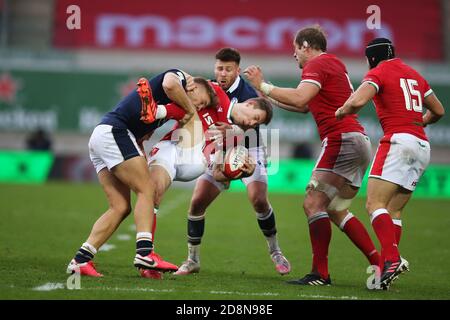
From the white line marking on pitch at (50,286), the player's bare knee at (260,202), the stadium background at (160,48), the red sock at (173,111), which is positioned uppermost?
the stadium background at (160,48)

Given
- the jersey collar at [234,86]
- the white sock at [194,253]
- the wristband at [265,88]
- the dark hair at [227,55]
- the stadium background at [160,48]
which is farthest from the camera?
the stadium background at [160,48]

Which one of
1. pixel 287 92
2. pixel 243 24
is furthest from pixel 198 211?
pixel 243 24

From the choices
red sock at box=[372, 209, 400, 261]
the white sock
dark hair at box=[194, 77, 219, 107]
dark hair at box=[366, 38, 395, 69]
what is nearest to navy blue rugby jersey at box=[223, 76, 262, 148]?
dark hair at box=[194, 77, 219, 107]

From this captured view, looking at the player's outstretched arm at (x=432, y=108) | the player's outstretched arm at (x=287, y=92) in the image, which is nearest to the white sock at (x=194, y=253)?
the player's outstretched arm at (x=287, y=92)

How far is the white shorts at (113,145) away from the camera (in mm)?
8445

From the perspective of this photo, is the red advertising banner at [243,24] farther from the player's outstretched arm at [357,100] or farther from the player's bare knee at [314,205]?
the player's outstretched arm at [357,100]

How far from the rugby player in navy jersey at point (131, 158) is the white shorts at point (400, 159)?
1902 mm

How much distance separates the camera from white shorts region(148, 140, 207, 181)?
8961 mm

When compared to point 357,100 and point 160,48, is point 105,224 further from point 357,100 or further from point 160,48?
point 160,48

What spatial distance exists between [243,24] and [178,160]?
21.0 meters

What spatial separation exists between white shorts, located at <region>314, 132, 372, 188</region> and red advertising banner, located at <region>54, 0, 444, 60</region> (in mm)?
20641

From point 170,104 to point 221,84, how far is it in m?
1.79
